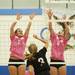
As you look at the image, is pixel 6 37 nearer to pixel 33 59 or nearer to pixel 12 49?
pixel 12 49

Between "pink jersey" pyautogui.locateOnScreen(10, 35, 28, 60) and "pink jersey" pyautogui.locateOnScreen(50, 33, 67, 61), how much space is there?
25.2 inches

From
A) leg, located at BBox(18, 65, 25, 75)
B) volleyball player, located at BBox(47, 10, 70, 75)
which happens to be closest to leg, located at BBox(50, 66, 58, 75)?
volleyball player, located at BBox(47, 10, 70, 75)

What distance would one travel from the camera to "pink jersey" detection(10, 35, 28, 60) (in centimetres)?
759

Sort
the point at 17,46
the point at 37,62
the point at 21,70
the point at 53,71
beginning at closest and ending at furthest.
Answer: the point at 37,62
the point at 53,71
the point at 21,70
the point at 17,46

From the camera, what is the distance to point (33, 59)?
23.5 feet

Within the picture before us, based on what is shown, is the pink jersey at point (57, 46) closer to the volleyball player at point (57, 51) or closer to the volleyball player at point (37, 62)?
the volleyball player at point (57, 51)

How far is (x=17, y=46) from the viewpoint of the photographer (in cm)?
768

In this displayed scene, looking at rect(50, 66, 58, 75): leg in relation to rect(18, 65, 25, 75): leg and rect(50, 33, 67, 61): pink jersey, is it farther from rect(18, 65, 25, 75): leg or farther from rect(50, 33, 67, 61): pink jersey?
rect(18, 65, 25, 75): leg

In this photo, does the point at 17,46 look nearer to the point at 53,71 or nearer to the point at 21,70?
the point at 21,70

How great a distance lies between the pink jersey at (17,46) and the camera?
7.59m

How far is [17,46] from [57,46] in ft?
2.93

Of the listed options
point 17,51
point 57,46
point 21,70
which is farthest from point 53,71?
point 17,51

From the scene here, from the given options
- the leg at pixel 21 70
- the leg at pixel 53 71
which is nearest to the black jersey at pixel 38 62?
the leg at pixel 53 71

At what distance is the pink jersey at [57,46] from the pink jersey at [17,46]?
25.2 inches
